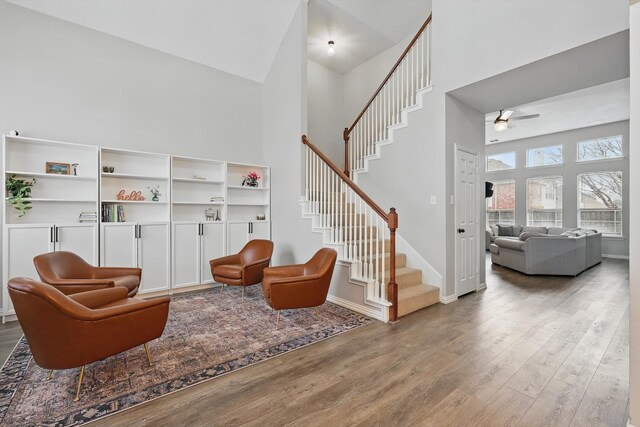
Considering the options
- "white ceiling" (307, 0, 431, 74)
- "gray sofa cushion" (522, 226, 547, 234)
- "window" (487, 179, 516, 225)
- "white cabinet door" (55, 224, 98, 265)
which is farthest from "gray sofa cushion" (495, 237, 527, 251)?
"white cabinet door" (55, 224, 98, 265)

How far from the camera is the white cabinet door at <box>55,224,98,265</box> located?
3.79 m

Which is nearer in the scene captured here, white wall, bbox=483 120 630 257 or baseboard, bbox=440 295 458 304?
baseboard, bbox=440 295 458 304

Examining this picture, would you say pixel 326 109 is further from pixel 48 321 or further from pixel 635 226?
pixel 48 321

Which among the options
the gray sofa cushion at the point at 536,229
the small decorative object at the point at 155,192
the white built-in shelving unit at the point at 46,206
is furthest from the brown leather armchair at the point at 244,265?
the gray sofa cushion at the point at 536,229

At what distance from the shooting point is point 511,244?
21.5ft

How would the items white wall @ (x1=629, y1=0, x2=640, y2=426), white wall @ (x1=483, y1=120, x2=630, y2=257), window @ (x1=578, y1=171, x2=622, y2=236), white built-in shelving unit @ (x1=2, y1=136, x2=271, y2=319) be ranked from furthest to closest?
window @ (x1=578, y1=171, x2=622, y2=236) → white wall @ (x1=483, y1=120, x2=630, y2=257) → white built-in shelving unit @ (x1=2, y1=136, x2=271, y2=319) → white wall @ (x1=629, y1=0, x2=640, y2=426)

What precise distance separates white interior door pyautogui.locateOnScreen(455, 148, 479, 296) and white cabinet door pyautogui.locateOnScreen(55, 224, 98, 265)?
16.8ft

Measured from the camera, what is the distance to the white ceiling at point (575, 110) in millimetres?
6113

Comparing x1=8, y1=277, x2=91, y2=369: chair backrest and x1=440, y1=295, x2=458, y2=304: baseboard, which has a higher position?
x1=8, y1=277, x2=91, y2=369: chair backrest

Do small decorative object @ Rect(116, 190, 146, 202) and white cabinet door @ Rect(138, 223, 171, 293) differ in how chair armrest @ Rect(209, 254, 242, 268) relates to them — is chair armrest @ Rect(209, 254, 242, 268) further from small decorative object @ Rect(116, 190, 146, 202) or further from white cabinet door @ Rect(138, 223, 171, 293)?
small decorative object @ Rect(116, 190, 146, 202)

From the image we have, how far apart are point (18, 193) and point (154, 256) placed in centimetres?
171

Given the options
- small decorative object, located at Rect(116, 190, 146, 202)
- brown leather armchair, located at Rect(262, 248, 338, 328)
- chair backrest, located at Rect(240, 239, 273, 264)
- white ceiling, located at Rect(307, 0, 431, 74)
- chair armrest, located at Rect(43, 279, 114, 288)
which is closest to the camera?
chair armrest, located at Rect(43, 279, 114, 288)

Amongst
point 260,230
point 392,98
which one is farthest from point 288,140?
point 392,98

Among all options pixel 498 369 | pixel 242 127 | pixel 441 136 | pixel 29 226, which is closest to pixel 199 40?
pixel 242 127
